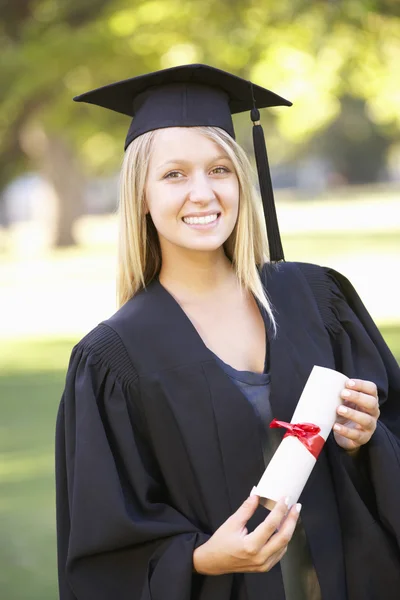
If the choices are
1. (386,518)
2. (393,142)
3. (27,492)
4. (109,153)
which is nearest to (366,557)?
(386,518)

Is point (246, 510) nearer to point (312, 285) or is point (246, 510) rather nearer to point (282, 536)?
point (282, 536)

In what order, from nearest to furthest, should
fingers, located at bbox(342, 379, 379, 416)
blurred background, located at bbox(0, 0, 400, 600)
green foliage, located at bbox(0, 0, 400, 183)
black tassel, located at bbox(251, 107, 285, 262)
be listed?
fingers, located at bbox(342, 379, 379, 416), black tassel, located at bbox(251, 107, 285, 262), blurred background, located at bbox(0, 0, 400, 600), green foliage, located at bbox(0, 0, 400, 183)

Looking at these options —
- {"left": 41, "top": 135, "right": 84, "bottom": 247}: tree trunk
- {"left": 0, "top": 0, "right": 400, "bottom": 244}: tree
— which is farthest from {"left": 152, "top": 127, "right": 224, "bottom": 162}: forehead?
{"left": 41, "top": 135, "right": 84, "bottom": 247}: tree trunk

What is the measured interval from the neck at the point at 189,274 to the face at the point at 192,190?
0.30 feet

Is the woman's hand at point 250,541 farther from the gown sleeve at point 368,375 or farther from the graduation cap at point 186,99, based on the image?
the graduation cap at point 186,99

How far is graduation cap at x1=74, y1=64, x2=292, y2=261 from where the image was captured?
2748 millimetres

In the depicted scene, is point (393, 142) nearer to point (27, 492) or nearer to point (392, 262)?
point (392, 262)

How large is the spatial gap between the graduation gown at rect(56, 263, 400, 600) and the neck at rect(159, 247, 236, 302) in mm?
95

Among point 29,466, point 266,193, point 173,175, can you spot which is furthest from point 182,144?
point 29,466

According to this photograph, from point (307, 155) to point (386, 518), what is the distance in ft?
211

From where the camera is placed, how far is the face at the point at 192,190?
2633 millimetres

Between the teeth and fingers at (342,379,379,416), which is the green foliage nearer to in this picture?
the teeth

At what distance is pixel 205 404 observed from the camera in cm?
254

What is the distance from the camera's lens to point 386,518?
8.77ft
